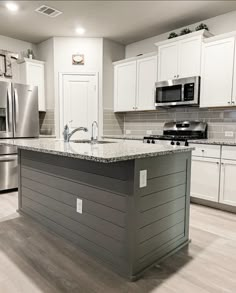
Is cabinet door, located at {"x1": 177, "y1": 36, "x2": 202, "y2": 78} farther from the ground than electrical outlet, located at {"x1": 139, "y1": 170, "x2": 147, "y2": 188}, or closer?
farther from the ground

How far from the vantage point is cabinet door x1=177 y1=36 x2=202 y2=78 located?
358 cm

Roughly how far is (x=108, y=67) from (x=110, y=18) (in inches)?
44.0

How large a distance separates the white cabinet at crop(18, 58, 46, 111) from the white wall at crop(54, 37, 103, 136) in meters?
0.33

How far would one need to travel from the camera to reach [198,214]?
3.07 meters

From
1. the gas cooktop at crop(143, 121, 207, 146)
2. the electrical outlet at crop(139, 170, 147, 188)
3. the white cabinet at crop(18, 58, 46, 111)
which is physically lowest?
the electrical outlet at crop(139, 170, 147, 188)

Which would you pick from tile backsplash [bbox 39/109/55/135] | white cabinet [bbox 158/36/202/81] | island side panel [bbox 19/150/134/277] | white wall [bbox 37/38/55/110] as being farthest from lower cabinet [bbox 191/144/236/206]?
white wall [bbox 37/38/55/110]

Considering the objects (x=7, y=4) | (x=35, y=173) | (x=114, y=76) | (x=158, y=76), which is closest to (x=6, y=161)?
(x=35, y=173)

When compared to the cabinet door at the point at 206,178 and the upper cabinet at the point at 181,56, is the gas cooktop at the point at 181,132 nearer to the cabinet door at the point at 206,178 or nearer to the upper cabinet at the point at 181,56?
the cabinet door at the point at 206,178

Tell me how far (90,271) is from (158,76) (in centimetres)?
327

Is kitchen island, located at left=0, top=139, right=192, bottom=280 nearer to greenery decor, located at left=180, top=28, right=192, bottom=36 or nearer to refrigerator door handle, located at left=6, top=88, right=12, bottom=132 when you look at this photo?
refrigerator door handle, located at left=6, top=88, right=12, bottom=132

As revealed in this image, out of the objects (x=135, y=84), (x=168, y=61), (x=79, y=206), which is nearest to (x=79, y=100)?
(x=135, y=84)

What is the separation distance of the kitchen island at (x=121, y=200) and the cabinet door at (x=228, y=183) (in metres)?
1.10

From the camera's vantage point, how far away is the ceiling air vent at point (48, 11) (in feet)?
11.2

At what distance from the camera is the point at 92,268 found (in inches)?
73.0
